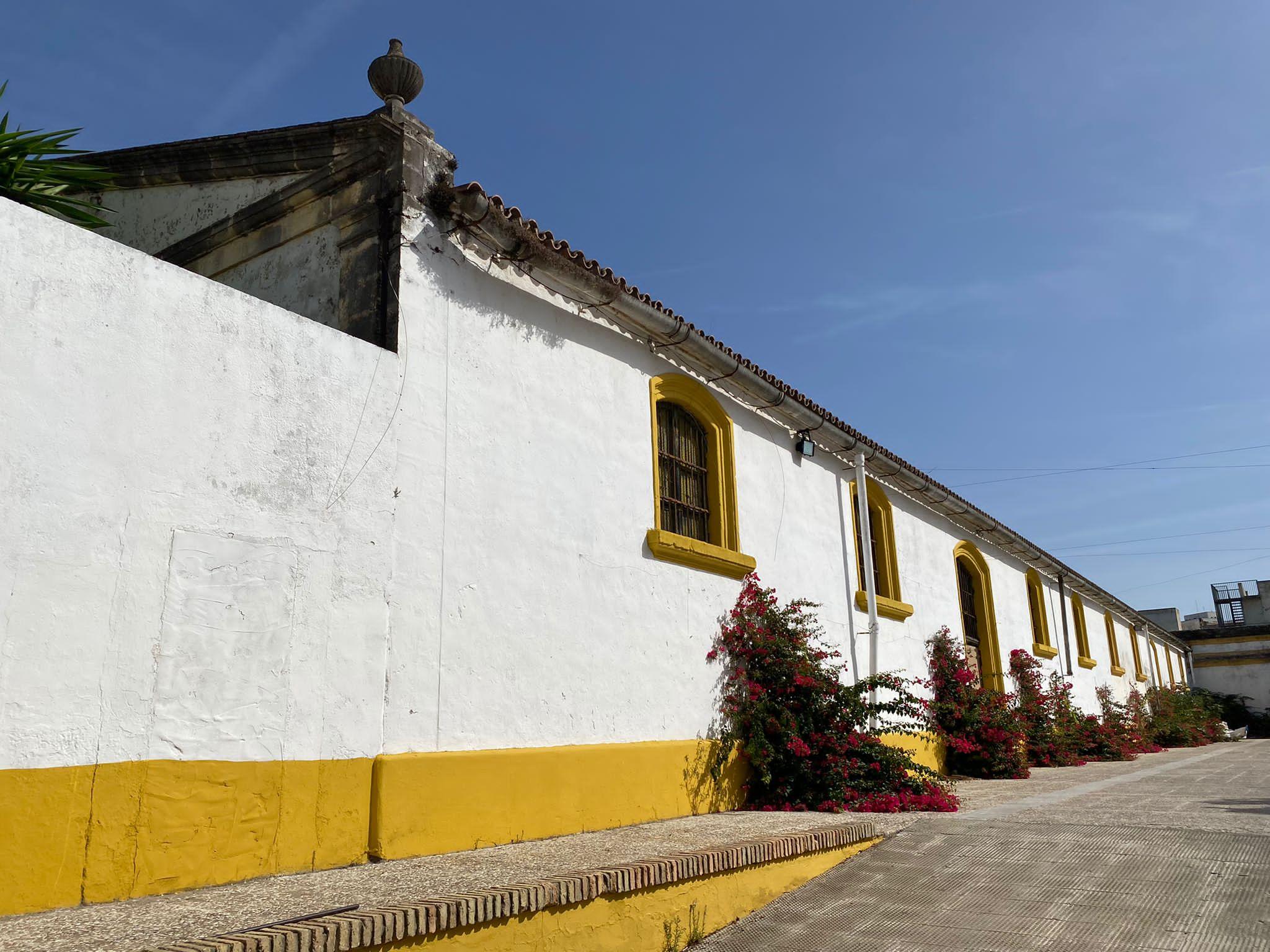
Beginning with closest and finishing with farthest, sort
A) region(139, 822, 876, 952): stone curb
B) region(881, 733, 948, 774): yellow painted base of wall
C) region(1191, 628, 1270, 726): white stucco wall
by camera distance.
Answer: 1. region(139, 822, 876, 952): stone curb
2. region(881, 733, 948, 774): yellow painted base of wall
3. region(1191, 628, 1270, 726): white stucco wall

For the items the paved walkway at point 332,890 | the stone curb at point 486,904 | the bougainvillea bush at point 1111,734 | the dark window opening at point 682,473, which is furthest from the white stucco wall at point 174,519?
the bougainvillea bush at point 1111,734

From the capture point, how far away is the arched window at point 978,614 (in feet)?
50.4

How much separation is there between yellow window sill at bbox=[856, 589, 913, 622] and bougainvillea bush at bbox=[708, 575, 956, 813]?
2280 millimetres

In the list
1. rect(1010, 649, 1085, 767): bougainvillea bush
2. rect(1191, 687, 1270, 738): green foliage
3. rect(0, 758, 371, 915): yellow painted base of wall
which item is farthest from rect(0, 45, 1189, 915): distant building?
rect(1191, 687, 1270, 738): green foliage

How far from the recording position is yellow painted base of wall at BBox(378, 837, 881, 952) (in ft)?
13.3

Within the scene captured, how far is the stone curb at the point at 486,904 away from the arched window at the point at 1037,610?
14534 mm

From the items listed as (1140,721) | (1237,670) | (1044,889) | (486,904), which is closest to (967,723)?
(1044,889)

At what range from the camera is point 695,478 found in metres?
8.96

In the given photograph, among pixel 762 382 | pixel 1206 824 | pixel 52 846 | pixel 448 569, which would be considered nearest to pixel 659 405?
pixel 762 382

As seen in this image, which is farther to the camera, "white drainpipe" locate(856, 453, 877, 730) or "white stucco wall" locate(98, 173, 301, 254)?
"white drainpipe" locate(856, 453, 877, 730)

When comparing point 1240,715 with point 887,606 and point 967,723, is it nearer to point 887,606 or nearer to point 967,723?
point 967,723

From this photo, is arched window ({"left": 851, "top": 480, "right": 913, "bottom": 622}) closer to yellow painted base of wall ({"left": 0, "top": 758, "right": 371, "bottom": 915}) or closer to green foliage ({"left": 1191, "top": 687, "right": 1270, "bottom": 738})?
yellow painted base of wall ({"left": 0, "top": 758, "right": 371, "bottom": 915})

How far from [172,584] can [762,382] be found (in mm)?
6235

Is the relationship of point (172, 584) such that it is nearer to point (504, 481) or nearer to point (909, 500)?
point (504, 481)
